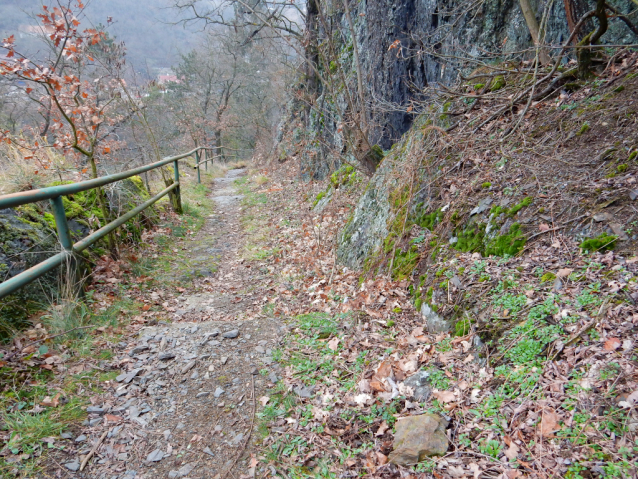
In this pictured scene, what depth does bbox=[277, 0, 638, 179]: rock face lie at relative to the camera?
4.52m

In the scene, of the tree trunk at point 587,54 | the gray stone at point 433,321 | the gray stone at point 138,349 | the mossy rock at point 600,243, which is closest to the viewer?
the mossy rock at point 600,243

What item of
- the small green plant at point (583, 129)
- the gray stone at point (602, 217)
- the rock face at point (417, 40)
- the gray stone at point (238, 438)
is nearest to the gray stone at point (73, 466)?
the gray stone at point (238, 438)

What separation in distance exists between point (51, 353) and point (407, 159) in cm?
459

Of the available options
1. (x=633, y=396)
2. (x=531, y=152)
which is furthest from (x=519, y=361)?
(x=531, y=152)

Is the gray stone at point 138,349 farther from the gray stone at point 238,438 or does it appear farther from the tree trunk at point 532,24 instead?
the tree trunk at point 532,24

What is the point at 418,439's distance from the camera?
2.04 m

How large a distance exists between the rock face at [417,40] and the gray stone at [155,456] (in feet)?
16.9

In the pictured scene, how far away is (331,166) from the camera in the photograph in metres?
8.81

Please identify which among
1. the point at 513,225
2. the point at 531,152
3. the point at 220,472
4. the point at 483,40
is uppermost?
the point at 483,40

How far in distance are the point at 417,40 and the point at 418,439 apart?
604cm

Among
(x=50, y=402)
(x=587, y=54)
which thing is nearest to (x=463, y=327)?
(x=50, y=402)

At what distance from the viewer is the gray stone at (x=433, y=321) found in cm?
293

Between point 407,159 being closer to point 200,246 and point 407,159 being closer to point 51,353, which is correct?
point 200,246

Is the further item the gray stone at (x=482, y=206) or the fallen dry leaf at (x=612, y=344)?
the gray stone at (x=482, y=206)
